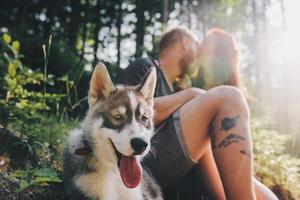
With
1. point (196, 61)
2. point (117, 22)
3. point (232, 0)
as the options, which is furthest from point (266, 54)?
point (196, 61)

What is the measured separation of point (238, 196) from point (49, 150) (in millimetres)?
1654

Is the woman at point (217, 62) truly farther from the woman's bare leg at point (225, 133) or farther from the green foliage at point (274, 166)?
the green foliage at point (274, 166)

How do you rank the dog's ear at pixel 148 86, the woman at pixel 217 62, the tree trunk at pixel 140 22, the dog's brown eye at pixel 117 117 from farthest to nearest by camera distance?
the tree trunk at pixel 140 22, the woman at pixel 217 62, the dog's ear at pixel 148 86, the dog's brown eye at pixel 117 117

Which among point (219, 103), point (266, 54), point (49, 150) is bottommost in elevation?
point (266, 54)

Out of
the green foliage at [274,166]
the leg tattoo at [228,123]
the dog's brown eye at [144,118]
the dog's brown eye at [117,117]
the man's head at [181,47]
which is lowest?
the green foliage at [274,166]

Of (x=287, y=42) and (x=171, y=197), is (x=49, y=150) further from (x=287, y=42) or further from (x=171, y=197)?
(x=287, y=42)

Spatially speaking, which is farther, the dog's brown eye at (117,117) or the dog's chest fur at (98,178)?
the dog's brown eye at (117,117)

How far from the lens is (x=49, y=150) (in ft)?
11.9

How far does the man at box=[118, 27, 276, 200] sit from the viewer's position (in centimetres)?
282

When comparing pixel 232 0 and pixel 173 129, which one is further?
pixel 232 0

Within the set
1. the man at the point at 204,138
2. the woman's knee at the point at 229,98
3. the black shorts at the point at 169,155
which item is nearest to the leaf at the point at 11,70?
the man at the point at 204,138

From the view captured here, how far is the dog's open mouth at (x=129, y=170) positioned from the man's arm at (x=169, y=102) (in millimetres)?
724

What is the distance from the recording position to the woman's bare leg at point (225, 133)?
2799 mm

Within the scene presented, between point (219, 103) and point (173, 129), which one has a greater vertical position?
point (219, 103)
